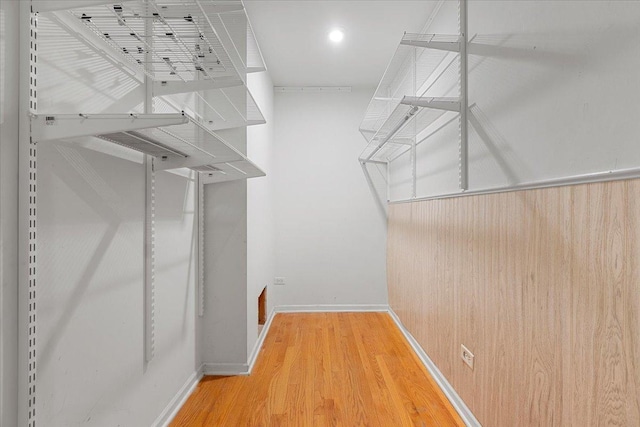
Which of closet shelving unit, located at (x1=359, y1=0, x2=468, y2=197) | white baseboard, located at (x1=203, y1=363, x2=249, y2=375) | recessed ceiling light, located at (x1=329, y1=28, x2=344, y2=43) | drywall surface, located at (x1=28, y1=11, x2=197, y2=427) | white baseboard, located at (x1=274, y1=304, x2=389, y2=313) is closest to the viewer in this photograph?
drywall surface, located at (x1=28, y1=11, x2=197, y2=427)

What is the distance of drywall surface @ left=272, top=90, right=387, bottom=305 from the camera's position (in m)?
4.11

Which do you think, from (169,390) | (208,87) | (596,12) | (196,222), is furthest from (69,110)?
(596,12)

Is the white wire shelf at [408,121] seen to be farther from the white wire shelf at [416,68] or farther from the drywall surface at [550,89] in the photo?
the drywall surface at [550,89]

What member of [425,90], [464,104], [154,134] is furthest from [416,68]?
[154,134]

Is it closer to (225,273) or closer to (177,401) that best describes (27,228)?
(177,401)

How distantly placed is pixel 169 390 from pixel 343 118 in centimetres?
321

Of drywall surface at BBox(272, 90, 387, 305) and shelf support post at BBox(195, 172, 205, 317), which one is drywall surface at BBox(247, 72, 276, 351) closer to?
drywall surface at BBox(272, 90, 387, 305)

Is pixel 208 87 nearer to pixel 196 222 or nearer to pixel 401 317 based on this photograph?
pixel 196 222

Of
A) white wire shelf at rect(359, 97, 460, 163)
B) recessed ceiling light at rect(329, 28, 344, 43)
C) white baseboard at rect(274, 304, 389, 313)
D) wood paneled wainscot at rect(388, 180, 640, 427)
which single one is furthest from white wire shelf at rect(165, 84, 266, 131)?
white baseboard at rect(274, 304, 389, 313)

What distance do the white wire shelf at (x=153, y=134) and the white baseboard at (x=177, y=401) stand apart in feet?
4.15

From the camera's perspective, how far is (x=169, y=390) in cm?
192

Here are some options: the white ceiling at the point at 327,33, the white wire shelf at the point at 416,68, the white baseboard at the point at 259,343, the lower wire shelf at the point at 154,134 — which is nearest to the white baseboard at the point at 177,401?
the white baseboard at the point at 259,343

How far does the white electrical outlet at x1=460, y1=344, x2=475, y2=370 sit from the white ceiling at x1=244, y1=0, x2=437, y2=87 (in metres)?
2.26

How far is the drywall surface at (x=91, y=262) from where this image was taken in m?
1.06
